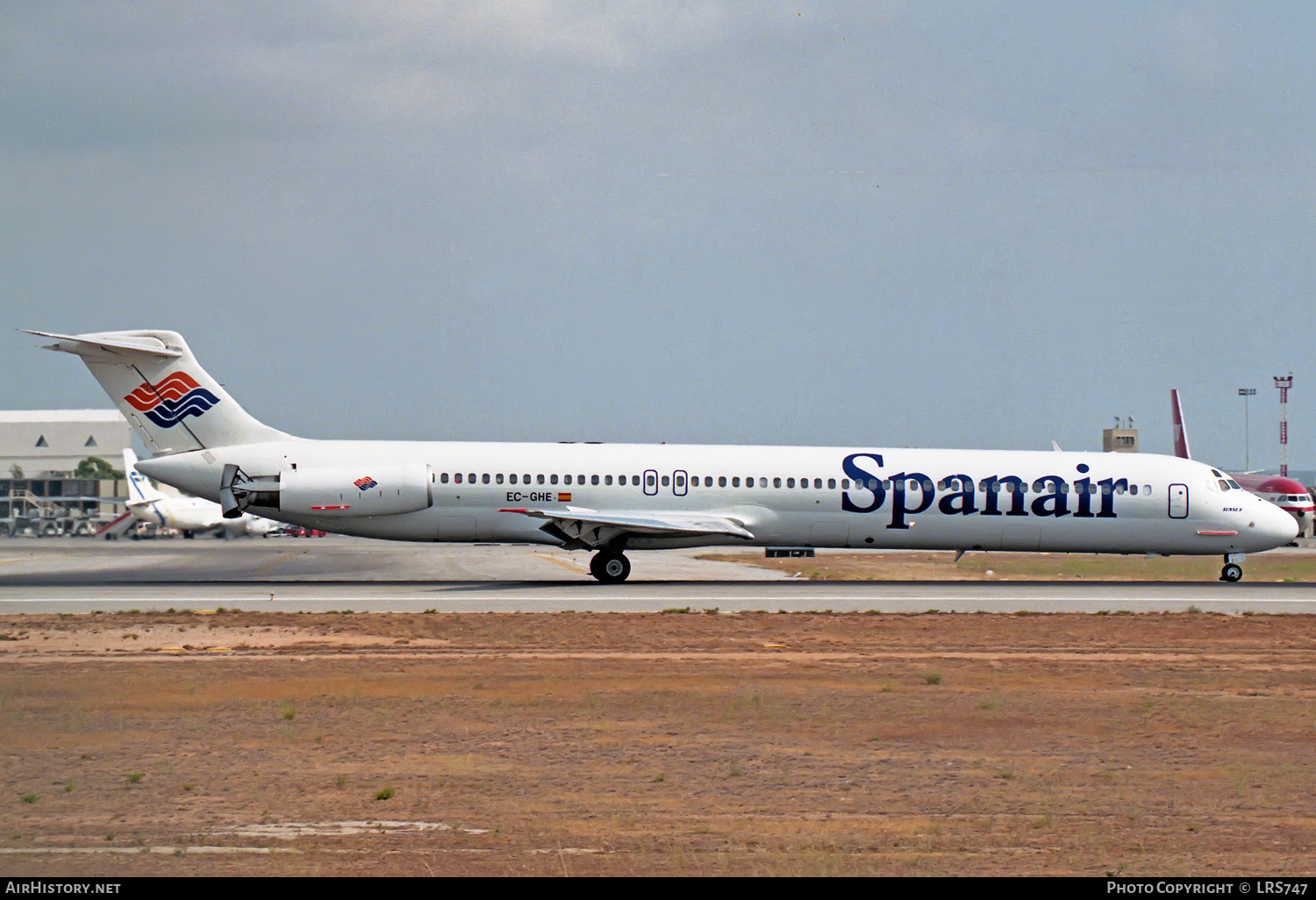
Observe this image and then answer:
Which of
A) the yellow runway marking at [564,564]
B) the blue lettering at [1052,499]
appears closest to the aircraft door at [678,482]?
the blue lettering at [1052,499]

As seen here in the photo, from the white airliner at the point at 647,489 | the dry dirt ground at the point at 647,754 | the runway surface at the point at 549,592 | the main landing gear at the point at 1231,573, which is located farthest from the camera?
the main landing gear at the point at 1231,573

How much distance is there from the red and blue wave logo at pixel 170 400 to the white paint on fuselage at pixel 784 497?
0.99m

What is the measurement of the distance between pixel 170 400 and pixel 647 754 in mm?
23261

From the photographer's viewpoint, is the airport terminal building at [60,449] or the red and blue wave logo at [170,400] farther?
the airport terminal building at [60,449]

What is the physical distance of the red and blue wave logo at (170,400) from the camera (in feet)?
102

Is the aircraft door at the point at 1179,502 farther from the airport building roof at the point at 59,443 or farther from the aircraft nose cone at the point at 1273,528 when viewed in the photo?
the airport building roof at the point at 59,443

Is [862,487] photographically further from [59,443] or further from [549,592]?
[59,443]

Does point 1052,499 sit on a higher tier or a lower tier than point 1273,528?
higher

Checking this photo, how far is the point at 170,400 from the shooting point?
1223 inches

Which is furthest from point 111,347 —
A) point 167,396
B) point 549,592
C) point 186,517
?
point 186,517

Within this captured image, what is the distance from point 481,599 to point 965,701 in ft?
46.4
